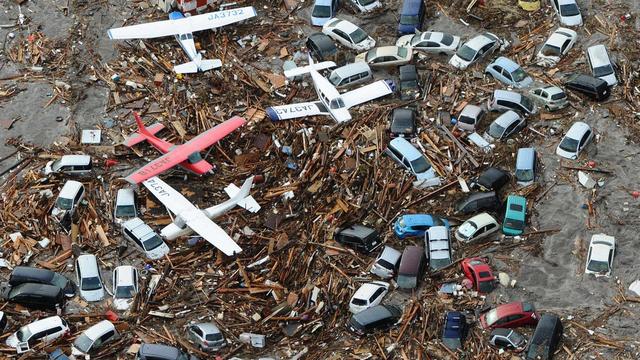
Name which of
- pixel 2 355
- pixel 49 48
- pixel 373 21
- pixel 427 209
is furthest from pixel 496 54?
pixel 2 355

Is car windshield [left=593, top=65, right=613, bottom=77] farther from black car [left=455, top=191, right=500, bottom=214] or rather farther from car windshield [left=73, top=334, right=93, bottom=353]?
car windshield [left=73, top=334, right=93, bottom=353]

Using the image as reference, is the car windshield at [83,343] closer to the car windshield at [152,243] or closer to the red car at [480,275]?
the car windshield at [152,243]

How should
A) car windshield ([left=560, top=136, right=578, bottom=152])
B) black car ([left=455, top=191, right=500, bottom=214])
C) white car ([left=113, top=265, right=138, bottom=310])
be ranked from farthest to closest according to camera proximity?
car windshield ([left=560, top=136, right=578, bottom=152])
black car ([left=455, top=191, right=500, bottom=214])
white car ([left=113, top=265, right=138, bottom=310])

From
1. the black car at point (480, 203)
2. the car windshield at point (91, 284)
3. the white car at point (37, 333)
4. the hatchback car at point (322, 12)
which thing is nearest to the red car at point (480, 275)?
the black car at point (480, 203)

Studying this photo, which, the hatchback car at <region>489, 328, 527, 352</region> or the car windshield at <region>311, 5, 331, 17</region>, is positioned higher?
the car windshield at <region>311, 5, 331, 17</region>

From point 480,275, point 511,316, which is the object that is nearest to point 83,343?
point 480,275

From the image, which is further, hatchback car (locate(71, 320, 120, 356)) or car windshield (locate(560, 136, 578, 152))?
car windshield (locate(560, 136, 578, 152))

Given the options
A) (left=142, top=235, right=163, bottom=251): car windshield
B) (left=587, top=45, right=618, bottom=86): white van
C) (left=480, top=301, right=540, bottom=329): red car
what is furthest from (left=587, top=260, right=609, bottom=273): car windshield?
(left=142, top=235, right=163, bottom=251): car windshield
